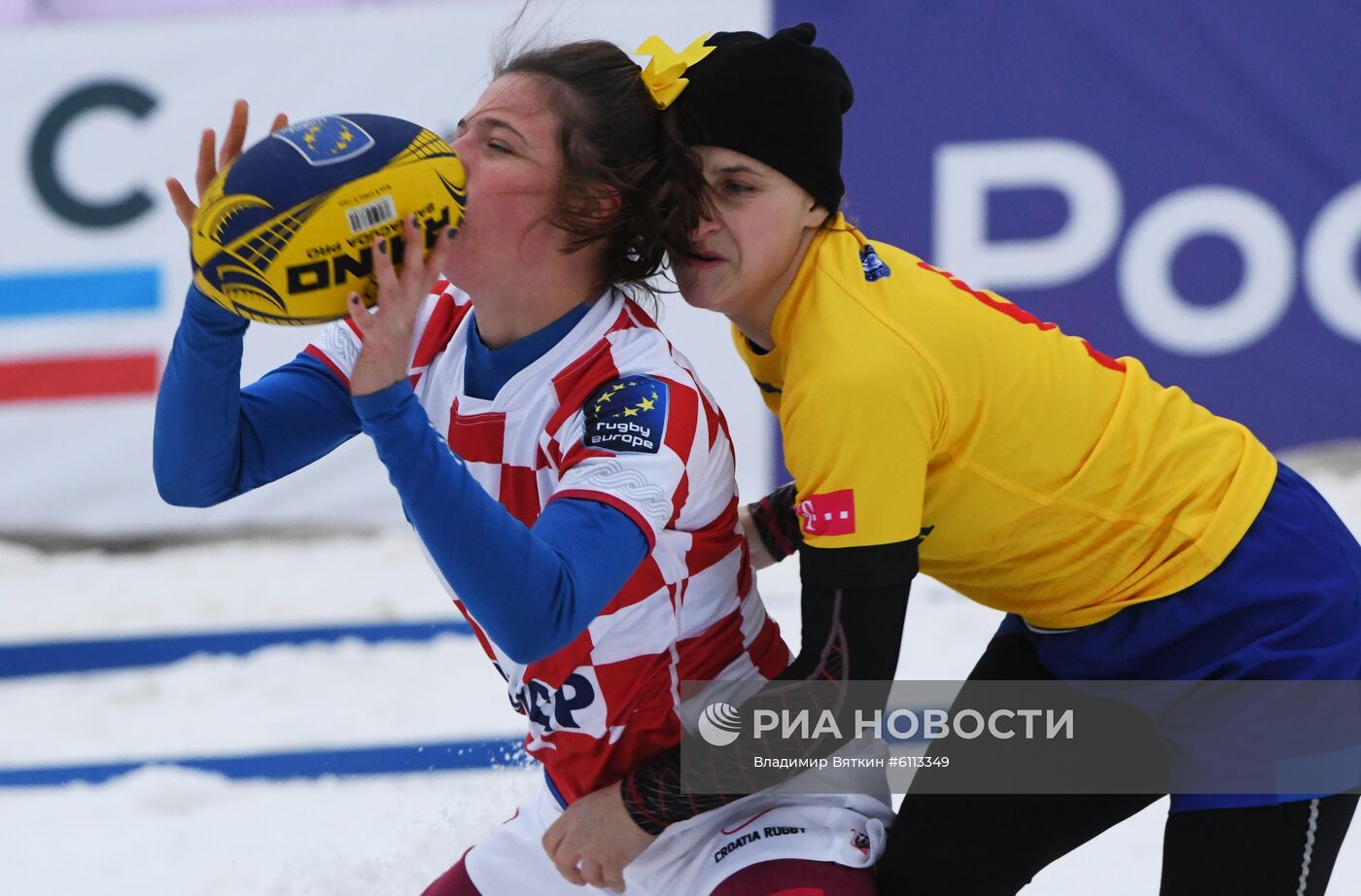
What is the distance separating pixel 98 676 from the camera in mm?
3998

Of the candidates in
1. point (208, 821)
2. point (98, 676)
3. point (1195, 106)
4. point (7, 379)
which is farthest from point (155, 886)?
point (1195, 106)

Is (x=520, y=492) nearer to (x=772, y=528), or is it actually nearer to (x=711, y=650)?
(x=711, y=650)

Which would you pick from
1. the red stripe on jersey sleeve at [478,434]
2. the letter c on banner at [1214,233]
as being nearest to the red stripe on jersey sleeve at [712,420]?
the red stripe on jersey sleeve at [478,434]

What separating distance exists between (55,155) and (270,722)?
6.87 feet

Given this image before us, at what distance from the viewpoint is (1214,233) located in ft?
15.5

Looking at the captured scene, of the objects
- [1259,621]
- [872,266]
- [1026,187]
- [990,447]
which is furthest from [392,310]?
[1026,187]

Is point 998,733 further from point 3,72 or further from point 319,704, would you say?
point 3,72

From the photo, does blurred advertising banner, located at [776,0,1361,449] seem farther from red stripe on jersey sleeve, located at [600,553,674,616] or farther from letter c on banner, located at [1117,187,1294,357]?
red stripe on jersey sleeve, located at [600,553,674,616]

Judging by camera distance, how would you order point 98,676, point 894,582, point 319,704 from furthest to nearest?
point 98,676
point 319,704
point 894,582

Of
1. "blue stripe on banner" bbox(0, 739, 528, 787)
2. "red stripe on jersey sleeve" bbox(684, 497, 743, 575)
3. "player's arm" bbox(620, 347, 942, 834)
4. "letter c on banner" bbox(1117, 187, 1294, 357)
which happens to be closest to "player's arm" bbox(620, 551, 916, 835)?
"player's arm" bbox(620, 347, 942, 834)

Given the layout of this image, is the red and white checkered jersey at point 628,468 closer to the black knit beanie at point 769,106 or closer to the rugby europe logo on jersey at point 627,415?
the rugby europe logo on jersey at point 627,415

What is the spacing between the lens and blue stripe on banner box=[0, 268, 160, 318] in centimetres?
466

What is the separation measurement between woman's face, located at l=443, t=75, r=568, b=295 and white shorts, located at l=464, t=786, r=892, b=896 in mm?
686

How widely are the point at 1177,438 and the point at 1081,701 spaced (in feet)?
1.24
